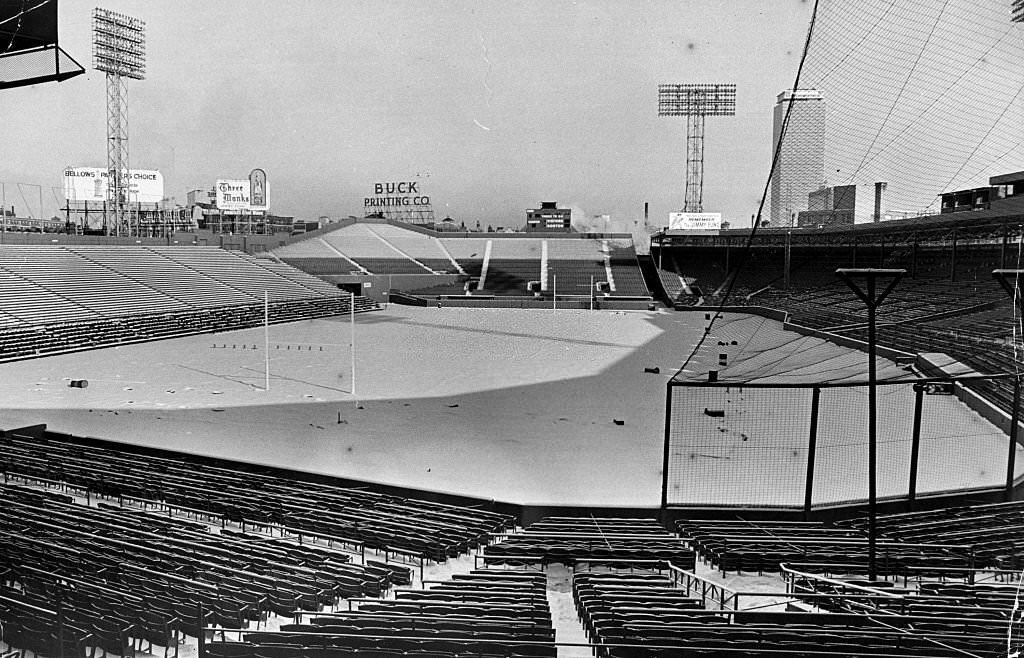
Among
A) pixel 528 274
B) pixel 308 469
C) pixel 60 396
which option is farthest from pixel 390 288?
pixel 308 469

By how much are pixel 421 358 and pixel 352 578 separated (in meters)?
21.5

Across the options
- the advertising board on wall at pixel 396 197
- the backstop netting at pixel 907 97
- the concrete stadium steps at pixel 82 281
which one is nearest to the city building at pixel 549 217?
the advertising board on wall at pixel 396 197

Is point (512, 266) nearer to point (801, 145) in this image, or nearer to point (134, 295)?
point (134, 295)

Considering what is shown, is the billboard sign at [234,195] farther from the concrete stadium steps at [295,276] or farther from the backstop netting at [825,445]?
the backstop netting at [825,445]

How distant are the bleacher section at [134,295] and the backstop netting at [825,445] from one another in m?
19.8

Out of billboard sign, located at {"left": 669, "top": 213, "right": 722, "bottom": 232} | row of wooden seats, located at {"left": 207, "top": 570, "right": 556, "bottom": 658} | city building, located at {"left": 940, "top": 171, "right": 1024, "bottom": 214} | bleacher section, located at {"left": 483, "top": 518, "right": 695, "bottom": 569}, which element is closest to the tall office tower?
bleacher section, located at {"left": 483, "top": 518, "right": 695, "bottom": 569}

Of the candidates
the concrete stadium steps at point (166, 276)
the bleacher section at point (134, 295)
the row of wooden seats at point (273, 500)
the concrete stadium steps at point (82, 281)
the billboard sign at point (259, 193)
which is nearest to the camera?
the row of wooden seats at point (273, 500)

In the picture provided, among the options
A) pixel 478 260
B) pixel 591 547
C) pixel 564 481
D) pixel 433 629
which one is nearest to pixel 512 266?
pixel 478 260

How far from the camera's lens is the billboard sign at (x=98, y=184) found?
54188 millimetres

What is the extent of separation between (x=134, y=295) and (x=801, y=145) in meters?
39.2

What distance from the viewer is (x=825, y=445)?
1716 centimetres

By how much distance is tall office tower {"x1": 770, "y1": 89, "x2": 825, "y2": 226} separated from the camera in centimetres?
817

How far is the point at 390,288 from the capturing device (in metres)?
61.0

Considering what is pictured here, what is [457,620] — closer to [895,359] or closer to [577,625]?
[577,625]
